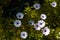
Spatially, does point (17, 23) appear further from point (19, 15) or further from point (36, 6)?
point (36, 6)

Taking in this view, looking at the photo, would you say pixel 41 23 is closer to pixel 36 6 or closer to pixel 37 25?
pixel 37 25

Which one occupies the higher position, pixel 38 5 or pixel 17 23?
pixel 38 5

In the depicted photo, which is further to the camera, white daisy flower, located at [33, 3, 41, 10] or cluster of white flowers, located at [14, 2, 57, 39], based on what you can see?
white daisy flower, located at [33, 3, 41, 10]

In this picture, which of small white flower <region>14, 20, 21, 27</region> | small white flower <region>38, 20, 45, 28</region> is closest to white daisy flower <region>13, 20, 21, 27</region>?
small white flower <region>14, 20, 21, 27</region>

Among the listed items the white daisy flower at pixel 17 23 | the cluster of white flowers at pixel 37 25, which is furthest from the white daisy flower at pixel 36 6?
the white daisy flower at pixel 17 23

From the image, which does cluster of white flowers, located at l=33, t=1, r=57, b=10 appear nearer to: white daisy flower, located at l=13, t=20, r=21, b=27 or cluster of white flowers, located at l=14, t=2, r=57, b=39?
cluster of white flowers, located at l=14, t=2, r=57, b=39

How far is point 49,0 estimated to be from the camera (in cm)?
194

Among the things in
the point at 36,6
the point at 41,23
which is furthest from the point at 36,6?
the point at 41,23

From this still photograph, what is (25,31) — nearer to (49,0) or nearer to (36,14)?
(36,14)

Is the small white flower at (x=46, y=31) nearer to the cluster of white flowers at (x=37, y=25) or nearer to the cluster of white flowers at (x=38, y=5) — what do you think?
the cluster of white flowers at (x=37, y=25)

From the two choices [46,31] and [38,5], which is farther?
[38,5]

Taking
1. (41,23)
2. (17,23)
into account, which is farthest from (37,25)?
(17,23)

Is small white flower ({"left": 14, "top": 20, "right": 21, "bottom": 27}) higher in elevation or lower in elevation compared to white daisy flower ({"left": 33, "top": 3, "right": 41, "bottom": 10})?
lower

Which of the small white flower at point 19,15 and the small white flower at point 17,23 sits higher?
the small white flower at point 19,15
